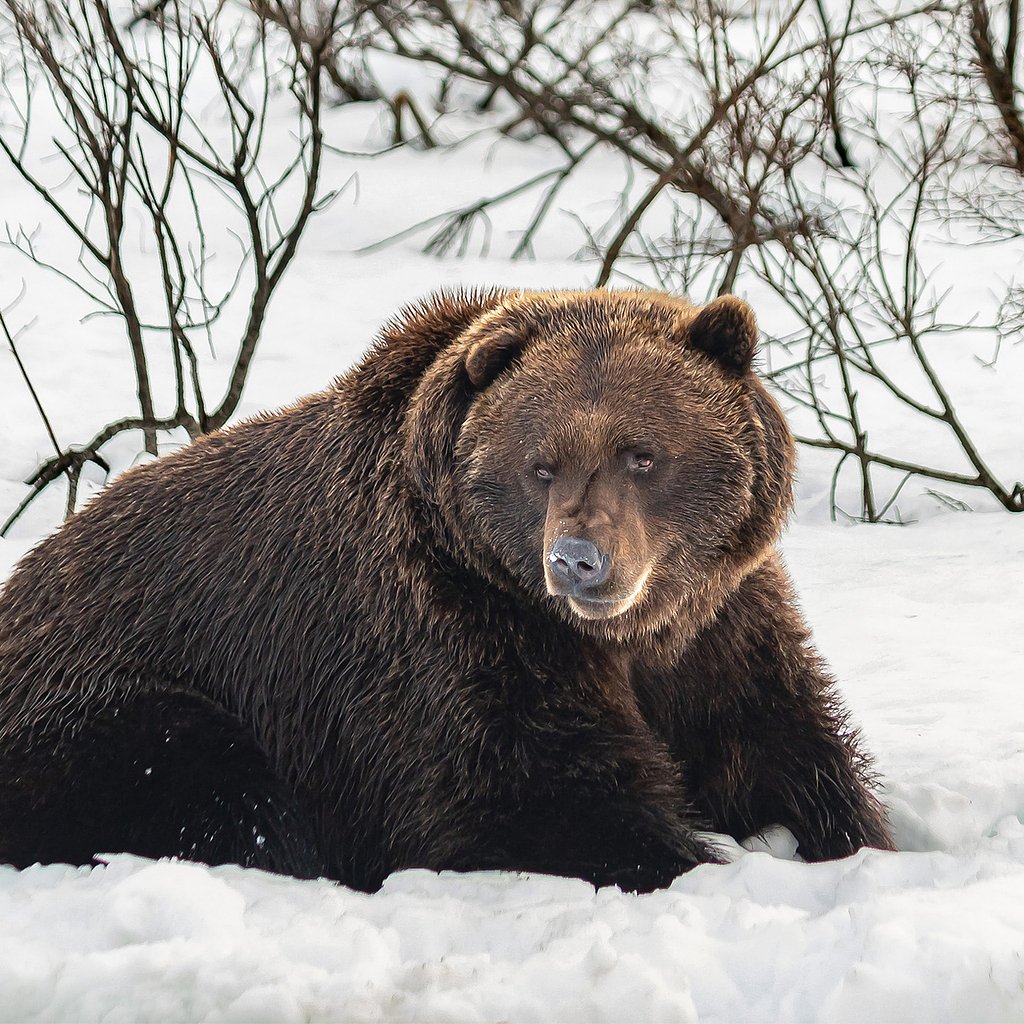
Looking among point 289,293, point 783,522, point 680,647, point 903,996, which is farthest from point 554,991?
point 289,293

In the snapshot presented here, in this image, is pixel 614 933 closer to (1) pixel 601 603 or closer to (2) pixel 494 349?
(1) pixel 601 603

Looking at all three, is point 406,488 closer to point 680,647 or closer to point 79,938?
point 680,647

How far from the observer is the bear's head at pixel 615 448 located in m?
3.57

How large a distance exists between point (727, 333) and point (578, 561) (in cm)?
87

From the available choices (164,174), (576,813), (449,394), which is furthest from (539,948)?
(164,174)

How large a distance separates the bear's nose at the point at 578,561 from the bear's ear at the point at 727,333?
0.78m

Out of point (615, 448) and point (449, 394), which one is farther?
point (449, 394)

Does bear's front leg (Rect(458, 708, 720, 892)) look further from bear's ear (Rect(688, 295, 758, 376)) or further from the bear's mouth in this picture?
bear's ear (Rect(688, 295, 758, 376))

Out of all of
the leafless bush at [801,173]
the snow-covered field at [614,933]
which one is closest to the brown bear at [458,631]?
the snow-covered field at [614,933]

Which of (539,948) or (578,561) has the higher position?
(578,561)

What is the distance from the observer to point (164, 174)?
44.3 feet

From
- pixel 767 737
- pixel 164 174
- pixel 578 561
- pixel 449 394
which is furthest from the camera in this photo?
pixel 164 174

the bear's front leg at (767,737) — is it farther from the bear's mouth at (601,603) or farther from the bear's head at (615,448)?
the bear's mouth at (601,603)

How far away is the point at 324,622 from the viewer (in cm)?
403
